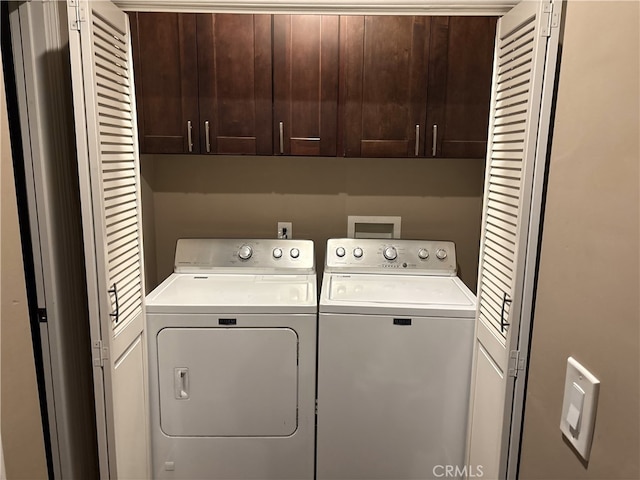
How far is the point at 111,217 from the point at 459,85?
1634mm

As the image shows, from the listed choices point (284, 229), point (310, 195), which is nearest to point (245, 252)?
point (284, 229)

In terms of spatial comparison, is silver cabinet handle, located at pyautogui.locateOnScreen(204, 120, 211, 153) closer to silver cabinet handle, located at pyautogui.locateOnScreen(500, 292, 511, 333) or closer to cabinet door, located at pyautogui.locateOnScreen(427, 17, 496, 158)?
cabinet door, located at pyautogui.locateOnScreen(427, 17, 496, 158)

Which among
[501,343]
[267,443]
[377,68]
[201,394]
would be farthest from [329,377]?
[377,68]

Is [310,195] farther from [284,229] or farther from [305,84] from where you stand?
[305,84]

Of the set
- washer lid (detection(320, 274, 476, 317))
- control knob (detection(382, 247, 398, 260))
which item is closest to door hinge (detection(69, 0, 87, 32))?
washer lid (detection(320, 274, 476, 317))

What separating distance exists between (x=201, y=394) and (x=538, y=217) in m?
1.52

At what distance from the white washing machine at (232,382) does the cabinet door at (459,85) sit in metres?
0.98

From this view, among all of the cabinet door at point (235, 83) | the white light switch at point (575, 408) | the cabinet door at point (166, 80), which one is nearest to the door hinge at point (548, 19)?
the white light switch at point (575, 408)

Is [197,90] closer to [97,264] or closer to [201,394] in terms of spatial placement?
[97,264]

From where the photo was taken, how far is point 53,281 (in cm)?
143

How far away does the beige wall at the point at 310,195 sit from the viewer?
2646 mm

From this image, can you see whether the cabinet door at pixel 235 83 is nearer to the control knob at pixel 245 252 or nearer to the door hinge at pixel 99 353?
the control knob at pixel 245 252

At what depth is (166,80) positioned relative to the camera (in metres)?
2.22

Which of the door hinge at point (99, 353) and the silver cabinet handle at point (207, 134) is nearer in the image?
the door hinge at point (99, 353)
